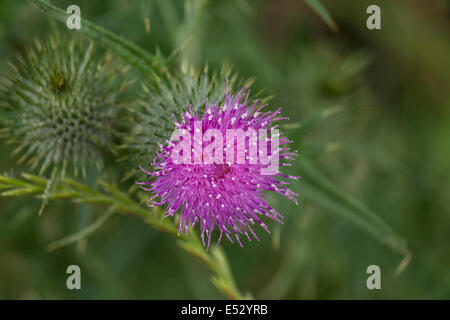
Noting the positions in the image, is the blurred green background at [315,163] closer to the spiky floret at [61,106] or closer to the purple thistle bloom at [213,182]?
the spiky floret at [61,106]

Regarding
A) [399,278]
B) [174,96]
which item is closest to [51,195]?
[174,96]

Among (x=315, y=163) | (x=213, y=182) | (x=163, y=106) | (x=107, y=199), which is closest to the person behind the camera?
(x=213, y=182)

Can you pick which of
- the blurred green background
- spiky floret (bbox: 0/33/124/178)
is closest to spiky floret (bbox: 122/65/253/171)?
spiky floret (bbox: 0/33/124/178)

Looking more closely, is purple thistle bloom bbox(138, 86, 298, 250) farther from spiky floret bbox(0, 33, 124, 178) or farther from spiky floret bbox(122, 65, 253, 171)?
spiky floret bbox(0, 33, 124, 178)

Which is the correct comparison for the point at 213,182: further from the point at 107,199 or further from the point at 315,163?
the point at 315,163

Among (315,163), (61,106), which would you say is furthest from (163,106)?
(315,163)
